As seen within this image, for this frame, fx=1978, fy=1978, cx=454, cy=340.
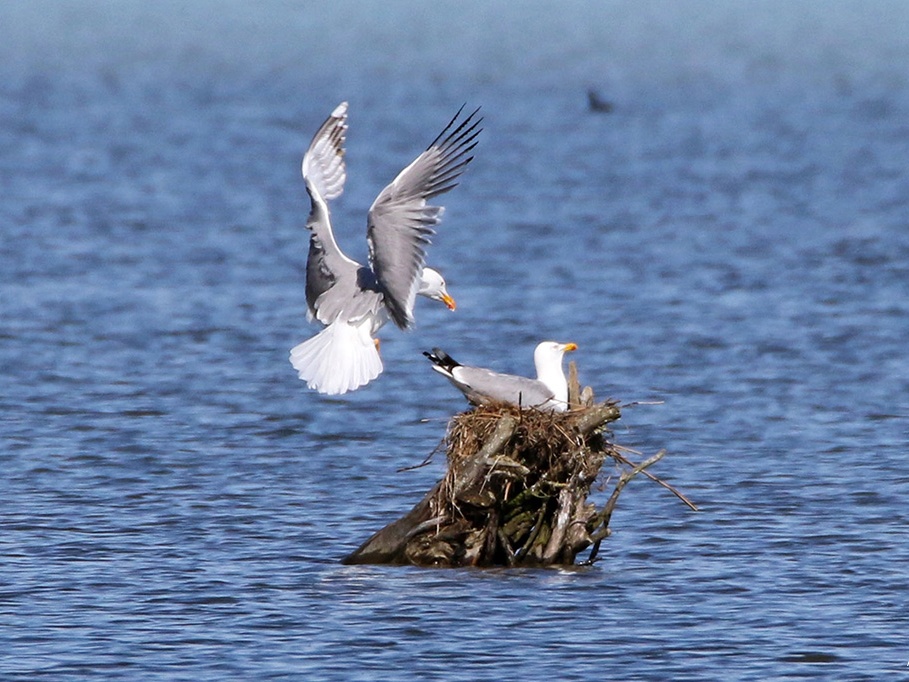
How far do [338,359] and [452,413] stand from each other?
459 centimetres

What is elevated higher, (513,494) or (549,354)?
(549,354)

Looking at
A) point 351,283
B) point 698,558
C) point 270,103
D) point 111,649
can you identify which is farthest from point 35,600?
point 270,103

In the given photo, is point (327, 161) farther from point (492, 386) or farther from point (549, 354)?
point (492, 386)

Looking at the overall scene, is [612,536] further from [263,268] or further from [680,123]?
[680,123]

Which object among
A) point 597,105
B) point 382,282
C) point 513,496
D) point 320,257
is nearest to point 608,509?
point 513,496

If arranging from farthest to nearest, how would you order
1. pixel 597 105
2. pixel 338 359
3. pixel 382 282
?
pixel 597 105
pixel 382 282
pixel 338 359

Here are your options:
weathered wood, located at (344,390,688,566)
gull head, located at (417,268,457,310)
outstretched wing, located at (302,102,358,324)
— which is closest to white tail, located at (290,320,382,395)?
outstretched wing, located at (302,102,358,324)

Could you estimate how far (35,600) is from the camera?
1025cm

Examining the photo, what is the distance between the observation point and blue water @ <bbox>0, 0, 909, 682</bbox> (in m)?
9.62

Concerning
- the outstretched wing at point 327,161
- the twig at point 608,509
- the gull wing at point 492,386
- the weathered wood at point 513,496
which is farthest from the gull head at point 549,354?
the outstretched wing at point 327,161

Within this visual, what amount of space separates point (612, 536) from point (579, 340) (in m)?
7.14

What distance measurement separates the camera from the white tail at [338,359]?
11032 millimetres

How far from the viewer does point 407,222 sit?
11.3 m

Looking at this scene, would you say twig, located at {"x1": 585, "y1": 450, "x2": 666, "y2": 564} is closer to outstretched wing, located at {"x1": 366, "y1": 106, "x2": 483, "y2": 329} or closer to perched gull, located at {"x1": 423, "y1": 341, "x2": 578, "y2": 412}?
perched gull, located at {"x1": 423, "y1": 341, "x2": 578, "y2": 412}
